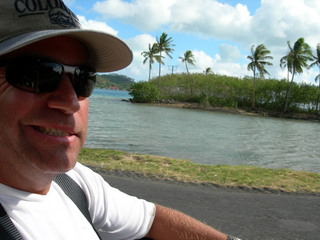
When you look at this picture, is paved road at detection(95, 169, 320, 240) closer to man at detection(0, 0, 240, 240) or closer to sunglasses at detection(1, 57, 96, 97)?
man at detection(0, 0, 240, 240)

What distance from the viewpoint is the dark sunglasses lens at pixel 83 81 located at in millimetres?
1245

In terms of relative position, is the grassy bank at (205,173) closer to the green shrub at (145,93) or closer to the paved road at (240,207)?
the paved road at (240,207)

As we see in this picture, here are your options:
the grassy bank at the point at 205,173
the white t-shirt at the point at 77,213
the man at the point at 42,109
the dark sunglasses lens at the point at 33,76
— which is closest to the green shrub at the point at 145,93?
the grassy bank at the point at 205,173

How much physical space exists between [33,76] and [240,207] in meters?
3.69

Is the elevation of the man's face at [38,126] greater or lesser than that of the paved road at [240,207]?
greater

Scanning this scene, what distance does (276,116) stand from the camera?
152 feet

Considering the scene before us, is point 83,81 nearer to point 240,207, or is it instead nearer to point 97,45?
point 97,45

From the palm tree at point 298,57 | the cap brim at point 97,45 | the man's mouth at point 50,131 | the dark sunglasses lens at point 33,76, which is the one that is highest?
the palm tree at point 298,57

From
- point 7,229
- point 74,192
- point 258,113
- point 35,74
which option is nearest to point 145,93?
point 258,113

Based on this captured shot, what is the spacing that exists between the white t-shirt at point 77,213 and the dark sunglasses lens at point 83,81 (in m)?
0.39

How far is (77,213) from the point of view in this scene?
1313mm

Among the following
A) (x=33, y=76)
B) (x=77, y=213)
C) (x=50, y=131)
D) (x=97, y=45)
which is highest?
(x=97, y=45)

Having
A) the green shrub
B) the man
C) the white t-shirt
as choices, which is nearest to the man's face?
the man

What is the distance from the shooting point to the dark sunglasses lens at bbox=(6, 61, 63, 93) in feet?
3.50
